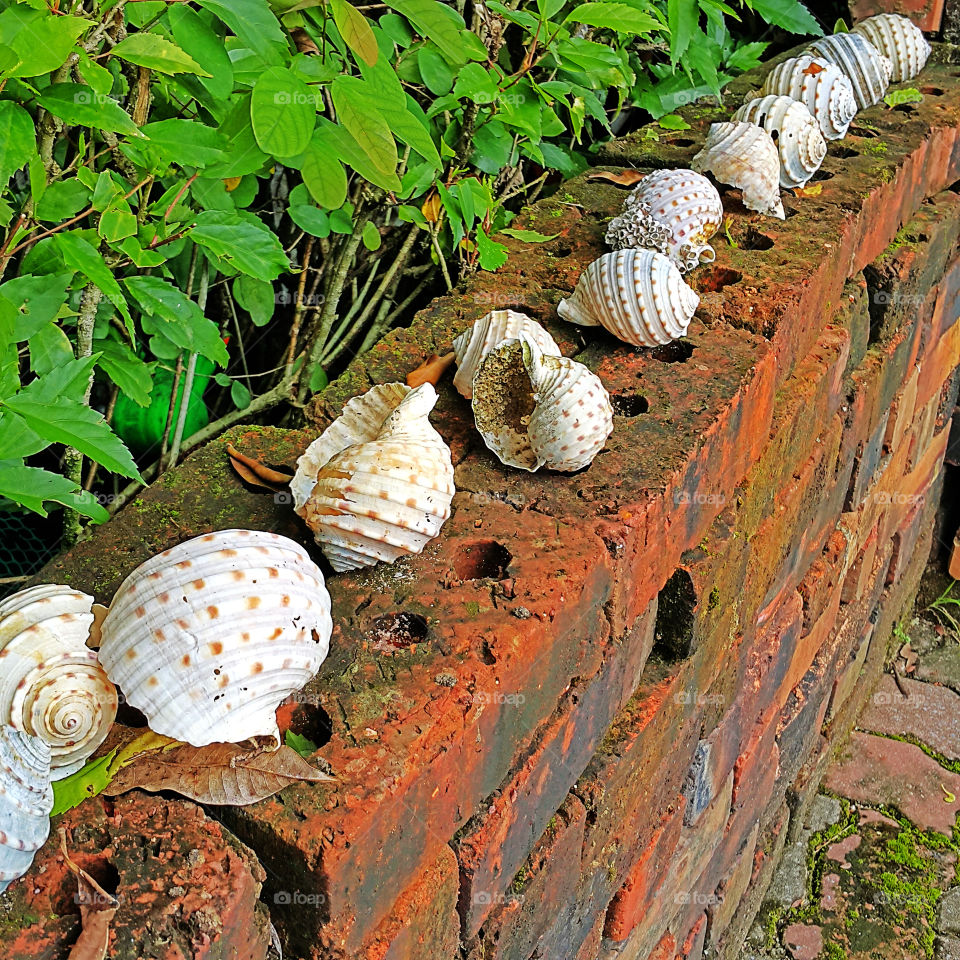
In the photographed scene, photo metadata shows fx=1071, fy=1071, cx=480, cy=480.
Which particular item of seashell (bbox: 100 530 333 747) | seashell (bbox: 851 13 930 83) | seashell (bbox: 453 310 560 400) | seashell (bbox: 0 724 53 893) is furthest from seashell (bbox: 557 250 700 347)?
seashell (bbox: 851 13 930 83)

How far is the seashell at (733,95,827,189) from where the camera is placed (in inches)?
104

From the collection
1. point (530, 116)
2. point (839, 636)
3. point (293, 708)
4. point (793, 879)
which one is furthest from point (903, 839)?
point (293, 708)

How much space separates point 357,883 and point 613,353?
3.92ft

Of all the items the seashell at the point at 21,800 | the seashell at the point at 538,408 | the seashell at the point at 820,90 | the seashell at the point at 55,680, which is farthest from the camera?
the seashell at the point at 820,90

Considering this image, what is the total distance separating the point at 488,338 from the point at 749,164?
1.02 m

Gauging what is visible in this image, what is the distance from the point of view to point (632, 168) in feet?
9.45

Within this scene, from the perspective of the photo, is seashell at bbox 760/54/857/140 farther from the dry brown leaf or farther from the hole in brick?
the dry brown leaf

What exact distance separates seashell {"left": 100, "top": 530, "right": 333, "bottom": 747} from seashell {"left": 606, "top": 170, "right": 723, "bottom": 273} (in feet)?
4.32

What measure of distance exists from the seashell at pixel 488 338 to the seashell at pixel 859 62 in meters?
1.96

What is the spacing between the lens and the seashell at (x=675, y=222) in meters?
2.25

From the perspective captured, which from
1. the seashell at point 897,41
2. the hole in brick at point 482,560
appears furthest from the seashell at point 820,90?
the hole in brick at point 482,560

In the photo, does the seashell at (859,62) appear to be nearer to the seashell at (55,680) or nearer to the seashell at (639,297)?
the seashell at (639,297)

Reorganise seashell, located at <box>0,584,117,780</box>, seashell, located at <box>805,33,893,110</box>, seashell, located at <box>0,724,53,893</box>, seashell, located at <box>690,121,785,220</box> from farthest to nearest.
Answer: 1. seashell, located at <box>805,33,893,110</box>
2. seashell, located at <box>690,121,785,220</box>
3. seashell, located at <box>0,584,117,780</box>
4. seashell, located at <box>0,724,53,893</box>

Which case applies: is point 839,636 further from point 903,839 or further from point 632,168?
point 632,168
